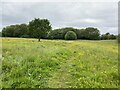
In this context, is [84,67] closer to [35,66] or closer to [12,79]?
[35,66]

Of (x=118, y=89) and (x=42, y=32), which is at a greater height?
(x=42, y=32)

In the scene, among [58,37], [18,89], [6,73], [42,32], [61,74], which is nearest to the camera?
[18,89]

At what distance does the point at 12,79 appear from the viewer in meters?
10.5

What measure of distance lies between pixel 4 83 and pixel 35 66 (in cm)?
322

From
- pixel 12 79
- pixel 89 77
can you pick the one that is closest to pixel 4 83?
pixel 12 79

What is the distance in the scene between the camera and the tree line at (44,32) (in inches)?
2296

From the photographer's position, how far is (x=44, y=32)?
58.5 metres

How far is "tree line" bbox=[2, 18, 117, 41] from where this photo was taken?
58.3 m

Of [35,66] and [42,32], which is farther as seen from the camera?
[42,32]

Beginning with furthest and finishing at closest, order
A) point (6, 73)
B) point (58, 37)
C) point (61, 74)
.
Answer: point (58, 37) → point (61, 74) → point (6, 73)

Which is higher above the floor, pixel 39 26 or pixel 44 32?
pixel 39 26

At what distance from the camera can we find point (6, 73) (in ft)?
37.5

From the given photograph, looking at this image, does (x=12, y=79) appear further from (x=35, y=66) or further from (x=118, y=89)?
(x=118, y=89)

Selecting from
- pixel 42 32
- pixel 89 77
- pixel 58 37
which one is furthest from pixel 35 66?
pixel 58 37
